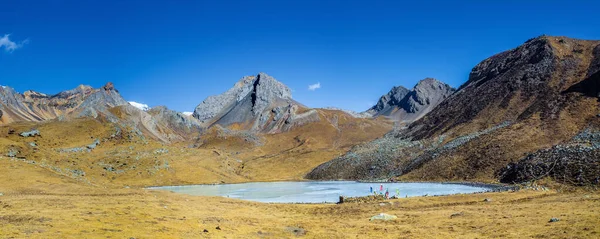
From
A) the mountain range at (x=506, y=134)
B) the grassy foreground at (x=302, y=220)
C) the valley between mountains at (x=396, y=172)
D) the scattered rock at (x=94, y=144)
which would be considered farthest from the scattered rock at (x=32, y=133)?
the grassy foreground at (x=302, y=220)

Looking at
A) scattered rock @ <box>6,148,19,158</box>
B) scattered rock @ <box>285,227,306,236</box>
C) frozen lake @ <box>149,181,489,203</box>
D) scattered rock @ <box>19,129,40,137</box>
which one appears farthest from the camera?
scattered rock @ <box>19,129,40,137</box>

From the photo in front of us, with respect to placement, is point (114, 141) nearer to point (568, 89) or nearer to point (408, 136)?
point (408, 136)

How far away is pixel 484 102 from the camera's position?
152 meters

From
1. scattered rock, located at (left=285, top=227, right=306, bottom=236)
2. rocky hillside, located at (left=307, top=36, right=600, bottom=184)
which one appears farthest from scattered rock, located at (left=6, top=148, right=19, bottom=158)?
rocky hillside, located at (left=307, top=36, right=600, bottom=184)

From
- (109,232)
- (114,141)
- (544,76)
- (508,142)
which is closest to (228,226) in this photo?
(109,232)

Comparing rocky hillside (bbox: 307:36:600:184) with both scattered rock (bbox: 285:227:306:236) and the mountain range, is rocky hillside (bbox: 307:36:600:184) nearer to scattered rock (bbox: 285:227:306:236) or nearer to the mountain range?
the mountain range

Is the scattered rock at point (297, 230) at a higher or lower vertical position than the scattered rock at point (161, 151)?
lower

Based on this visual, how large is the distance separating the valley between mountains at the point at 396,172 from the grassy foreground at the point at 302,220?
0.52ft

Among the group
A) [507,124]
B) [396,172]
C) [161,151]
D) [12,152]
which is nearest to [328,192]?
[396,172]

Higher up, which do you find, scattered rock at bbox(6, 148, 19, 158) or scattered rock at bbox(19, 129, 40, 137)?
scattered rock at bbox(19, 129, 40, 137)

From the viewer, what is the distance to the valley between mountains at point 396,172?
34156 millimetres

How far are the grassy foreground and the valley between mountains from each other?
159 mm

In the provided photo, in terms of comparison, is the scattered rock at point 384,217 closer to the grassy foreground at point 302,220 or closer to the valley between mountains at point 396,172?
the grassy foreground at point 302,220

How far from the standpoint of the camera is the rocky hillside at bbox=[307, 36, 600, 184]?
94312mm
